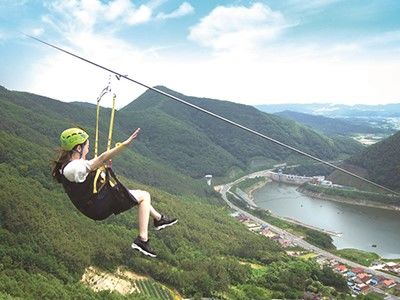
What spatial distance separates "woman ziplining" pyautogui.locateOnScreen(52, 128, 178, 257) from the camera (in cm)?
254

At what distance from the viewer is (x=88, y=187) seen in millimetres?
2621

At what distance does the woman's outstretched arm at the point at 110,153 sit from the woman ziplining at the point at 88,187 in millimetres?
12

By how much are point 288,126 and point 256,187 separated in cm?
5382

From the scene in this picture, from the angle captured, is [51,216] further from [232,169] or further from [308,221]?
[232,169]

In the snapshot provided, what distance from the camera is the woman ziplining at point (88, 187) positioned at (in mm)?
2537

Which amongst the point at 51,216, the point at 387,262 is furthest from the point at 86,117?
the point at 387,262

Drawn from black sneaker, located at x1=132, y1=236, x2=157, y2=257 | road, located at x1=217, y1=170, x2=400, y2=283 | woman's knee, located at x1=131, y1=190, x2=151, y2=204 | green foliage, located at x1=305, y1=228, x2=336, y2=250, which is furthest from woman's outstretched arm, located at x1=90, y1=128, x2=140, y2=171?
green foliage, located at x1=305, y1=228, x2=336, y2=250

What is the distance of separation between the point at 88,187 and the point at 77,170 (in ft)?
0.52

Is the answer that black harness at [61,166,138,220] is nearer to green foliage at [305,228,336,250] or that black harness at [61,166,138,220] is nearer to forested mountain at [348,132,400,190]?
green foliage at [305,228,336,250]

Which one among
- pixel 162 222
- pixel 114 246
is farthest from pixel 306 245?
pixel 162 222

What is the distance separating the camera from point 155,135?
310 feet

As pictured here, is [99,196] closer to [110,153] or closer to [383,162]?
[110,153]

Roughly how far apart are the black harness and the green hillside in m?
75.2

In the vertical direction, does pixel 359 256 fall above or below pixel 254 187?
above
